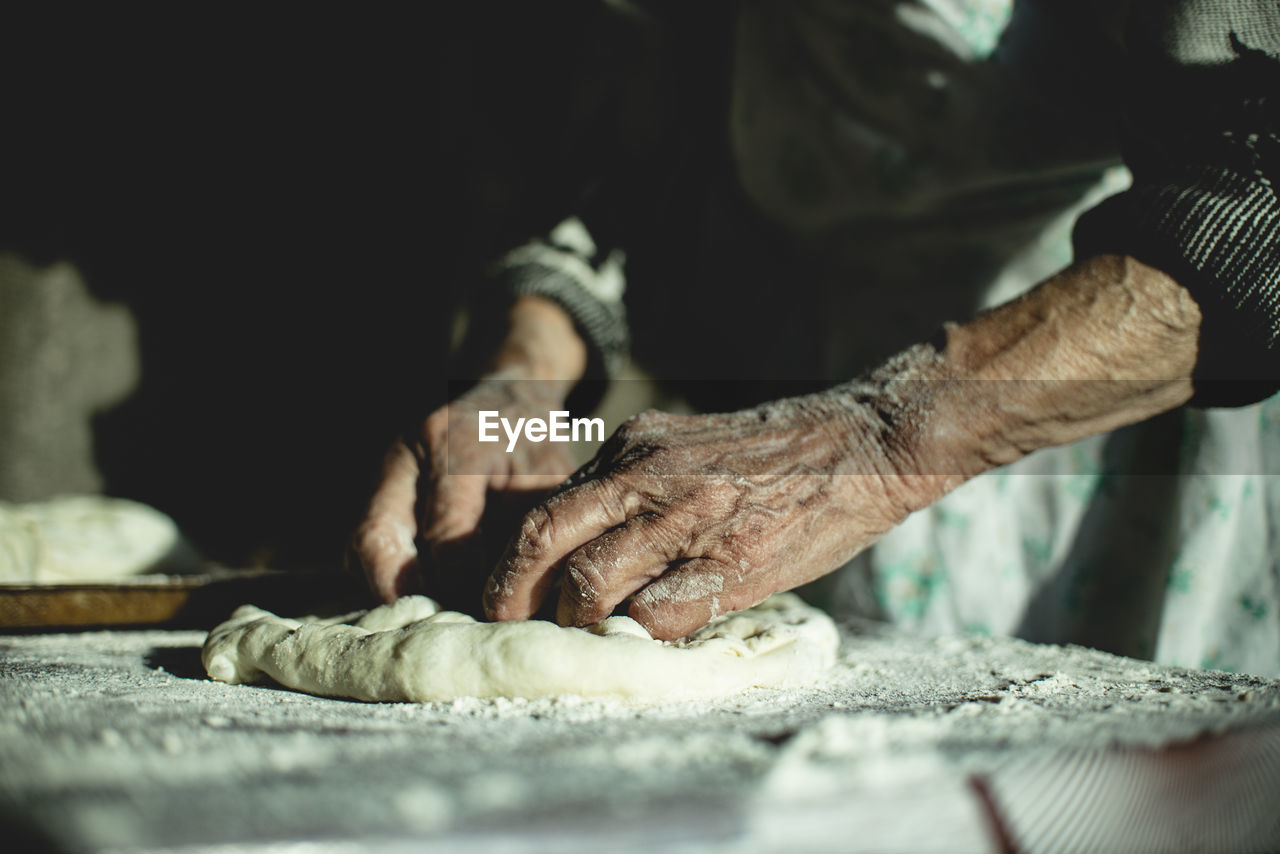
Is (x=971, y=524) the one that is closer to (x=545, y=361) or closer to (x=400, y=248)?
(x=545, y=361)

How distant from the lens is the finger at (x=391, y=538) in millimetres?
1024

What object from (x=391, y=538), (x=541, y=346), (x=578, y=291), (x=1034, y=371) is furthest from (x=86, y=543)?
(x=1034, y=371)

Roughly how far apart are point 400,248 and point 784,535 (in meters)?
1.92

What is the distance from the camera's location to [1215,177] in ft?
2.86

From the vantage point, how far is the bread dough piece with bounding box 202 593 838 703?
0.68 m

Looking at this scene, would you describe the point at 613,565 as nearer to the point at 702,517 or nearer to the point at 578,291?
the point at 702,517

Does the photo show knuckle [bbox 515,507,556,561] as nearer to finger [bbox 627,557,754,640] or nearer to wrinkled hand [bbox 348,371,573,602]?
finger [bbox 627,557,754,640]

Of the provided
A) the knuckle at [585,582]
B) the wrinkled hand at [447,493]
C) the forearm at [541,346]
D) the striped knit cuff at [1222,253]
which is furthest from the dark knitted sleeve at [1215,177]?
the forearm at [541,346]

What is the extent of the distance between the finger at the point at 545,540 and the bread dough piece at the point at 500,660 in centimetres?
5

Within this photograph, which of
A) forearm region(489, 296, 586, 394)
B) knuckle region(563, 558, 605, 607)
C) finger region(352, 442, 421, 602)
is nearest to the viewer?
knuckle region(563, 558, 605, 607)

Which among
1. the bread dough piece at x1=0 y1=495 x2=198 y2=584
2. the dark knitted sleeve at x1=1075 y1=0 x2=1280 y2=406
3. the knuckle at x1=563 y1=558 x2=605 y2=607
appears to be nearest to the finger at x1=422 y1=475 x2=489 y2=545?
the knuckle at x1=563 y1=558 x2=605 y2=607

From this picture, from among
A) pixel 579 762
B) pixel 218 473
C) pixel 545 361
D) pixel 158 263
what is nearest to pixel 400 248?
pixel 158 263

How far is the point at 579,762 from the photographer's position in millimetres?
449

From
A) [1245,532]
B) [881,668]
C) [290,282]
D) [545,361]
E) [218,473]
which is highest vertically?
[290,282]
